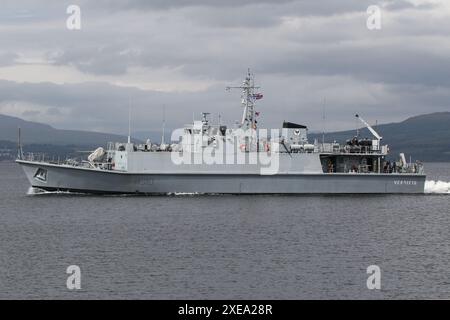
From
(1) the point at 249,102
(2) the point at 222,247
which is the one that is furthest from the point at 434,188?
(2) the point at 222,247

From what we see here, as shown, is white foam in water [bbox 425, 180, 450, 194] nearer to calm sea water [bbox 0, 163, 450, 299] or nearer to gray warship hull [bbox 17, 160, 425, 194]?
calm sea water [bbox 0, 163, 450, 299]

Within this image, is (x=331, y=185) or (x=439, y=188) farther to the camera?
(x=439, y=188)

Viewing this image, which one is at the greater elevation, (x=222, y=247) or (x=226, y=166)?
(x=226, y=166)

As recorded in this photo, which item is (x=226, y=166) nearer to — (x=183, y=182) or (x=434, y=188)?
(x=183, y=182)

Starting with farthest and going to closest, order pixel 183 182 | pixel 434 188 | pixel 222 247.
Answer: pixel 434 188 → pixel 183 182 → pixel 222 247

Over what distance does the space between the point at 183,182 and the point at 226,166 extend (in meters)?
3.18

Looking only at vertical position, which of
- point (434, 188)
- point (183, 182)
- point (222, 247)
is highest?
point (183, 182)

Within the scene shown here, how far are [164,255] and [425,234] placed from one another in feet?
51.4

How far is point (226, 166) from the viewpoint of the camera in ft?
193

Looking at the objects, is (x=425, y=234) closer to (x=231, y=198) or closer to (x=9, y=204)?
(x=231, y=198)

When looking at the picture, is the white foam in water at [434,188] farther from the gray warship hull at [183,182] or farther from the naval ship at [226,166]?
the gray warship hull at [183,182]
